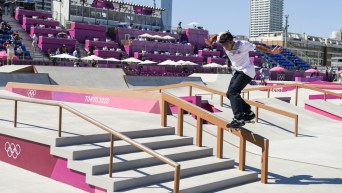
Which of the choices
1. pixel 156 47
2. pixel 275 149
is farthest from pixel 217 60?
pixel 275 149

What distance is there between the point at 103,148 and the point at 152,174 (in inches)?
37.6

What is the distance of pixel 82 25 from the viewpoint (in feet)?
140

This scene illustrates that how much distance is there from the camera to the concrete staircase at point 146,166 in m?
5.95

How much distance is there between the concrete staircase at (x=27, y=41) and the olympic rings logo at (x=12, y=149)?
25.5 meters

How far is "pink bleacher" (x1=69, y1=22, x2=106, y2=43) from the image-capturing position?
1660 inches

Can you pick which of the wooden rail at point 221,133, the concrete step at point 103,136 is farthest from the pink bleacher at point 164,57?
the concrete step at point 103,136

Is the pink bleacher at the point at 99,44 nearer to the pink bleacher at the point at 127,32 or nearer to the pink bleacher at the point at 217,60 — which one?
the pink bleacher at the point at 127,32

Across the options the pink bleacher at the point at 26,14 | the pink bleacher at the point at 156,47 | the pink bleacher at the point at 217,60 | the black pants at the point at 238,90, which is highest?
the pink bleacher at the point at 26,14

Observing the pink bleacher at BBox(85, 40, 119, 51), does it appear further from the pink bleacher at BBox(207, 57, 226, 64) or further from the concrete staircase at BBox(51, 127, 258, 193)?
the concrete staircase at BBox(51, 127, 258, 193)

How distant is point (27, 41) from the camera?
36.1 meters

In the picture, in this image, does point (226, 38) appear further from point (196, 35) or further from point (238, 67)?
point (196, 35)

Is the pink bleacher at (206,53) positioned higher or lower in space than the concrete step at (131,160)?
higher

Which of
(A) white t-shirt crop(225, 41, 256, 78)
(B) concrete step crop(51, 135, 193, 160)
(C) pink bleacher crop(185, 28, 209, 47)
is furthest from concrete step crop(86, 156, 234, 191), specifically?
(C) pink bleacher crop(185, 28, 209, 47)

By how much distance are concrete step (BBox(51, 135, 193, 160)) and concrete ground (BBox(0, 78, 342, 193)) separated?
1.52ft
